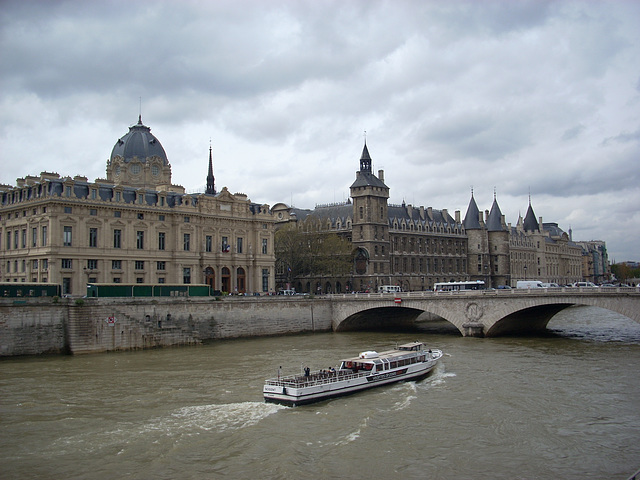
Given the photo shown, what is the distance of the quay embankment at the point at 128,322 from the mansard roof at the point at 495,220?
87788 millimetres

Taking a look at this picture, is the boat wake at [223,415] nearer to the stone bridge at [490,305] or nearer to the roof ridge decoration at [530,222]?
the stone bridge at [490,305]

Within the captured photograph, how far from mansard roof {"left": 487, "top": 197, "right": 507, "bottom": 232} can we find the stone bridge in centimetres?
→ 7473

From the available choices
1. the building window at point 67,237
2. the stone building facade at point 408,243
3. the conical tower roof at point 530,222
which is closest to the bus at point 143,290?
the building window at point 67,237

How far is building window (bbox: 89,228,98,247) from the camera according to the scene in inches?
2931

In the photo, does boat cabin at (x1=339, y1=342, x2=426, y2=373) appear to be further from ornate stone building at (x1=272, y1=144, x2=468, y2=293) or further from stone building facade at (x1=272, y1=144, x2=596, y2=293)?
ornate stone building at (x1=272, y1=144, x2=468, y2=293)

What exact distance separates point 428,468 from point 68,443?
1749 cm

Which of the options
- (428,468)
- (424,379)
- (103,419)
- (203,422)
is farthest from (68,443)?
(424,379)

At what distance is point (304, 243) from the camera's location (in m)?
116

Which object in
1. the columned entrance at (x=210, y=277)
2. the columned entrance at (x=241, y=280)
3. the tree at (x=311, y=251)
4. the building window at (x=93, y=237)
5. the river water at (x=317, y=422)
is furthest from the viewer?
the tree at (x=311, y=251)

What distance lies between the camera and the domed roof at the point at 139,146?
95250mm

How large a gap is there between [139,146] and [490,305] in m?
56.1

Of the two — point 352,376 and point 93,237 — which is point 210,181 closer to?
point 93,237

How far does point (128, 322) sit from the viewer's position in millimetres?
63906

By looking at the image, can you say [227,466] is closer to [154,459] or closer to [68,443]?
[154,459]
